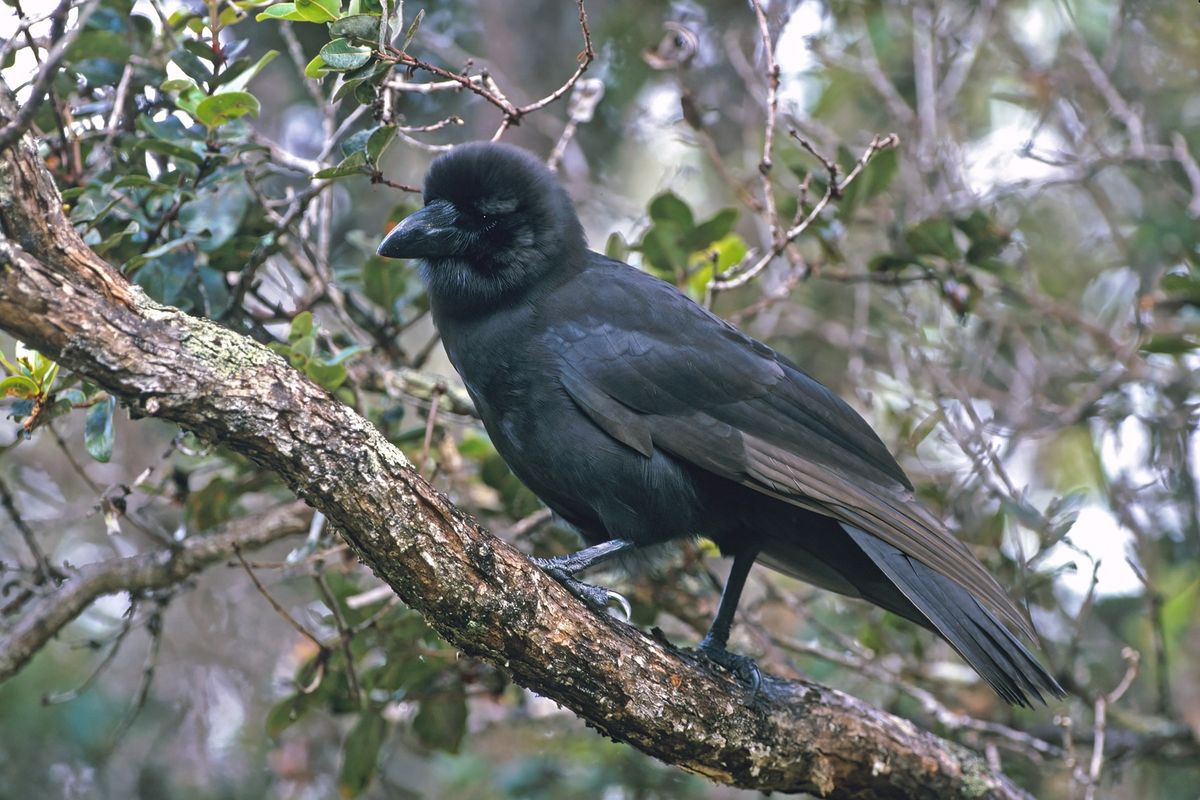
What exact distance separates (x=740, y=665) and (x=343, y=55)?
2013 mm

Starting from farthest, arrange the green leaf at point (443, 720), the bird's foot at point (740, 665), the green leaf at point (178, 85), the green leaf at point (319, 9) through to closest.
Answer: the green leaf at point (443, 720) → the green leaf at point (178, 85) → the bird's foot at point (740, 665) → the green leaf at point (319, 9)

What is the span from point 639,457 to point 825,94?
352 centimetres

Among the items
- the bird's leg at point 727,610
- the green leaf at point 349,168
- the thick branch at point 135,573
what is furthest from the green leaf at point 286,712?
the green leaf at point 349,168

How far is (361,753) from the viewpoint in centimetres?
389

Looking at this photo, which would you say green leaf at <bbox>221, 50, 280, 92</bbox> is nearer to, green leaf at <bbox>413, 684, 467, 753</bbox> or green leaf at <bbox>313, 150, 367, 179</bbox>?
green leaf at <bbox>313, 150, 367, 179</bbox>

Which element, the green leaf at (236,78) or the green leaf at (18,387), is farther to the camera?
the green leaf at (236,78)

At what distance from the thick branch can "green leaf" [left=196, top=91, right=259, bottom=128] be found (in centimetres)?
126

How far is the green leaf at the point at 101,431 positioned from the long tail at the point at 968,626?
207 cm

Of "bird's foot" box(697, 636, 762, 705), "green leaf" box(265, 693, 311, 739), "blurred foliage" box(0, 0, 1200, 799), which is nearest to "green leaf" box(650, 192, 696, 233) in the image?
"blurred foliage" box(0, 0, 1200, 799)

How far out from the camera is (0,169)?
2186mm

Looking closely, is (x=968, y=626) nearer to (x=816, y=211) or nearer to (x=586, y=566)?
(x=586, y=566)

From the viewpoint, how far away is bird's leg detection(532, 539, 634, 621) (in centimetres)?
302

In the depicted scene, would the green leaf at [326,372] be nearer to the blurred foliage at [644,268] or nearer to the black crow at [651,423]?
the blurred foliage at [644,268]

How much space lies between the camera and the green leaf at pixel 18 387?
277 cm
